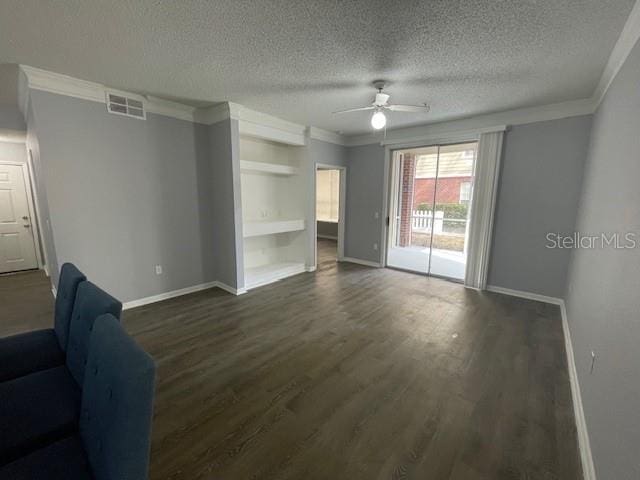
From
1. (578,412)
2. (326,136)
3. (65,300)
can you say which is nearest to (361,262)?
(326,136)

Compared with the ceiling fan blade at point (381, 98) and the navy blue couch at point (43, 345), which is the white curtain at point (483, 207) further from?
the navy blue couch at point (43, 345)

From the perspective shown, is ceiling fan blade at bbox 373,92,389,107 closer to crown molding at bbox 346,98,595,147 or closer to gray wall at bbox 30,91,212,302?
crown molding at bbox 346,98,595,147

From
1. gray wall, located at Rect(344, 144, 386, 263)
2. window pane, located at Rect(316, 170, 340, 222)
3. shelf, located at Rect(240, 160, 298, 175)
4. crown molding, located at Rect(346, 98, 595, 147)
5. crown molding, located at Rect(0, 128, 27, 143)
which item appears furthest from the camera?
window pane, located at Rect(316, 170, 340, 222)

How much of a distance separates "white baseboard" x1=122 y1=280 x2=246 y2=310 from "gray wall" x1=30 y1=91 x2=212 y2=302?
0.07 m

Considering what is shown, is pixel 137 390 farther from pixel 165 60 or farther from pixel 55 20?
pixel 165 60

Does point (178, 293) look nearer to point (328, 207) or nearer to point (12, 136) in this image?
point (12, 136)

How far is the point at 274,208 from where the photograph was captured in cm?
536

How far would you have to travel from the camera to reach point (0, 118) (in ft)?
13.3

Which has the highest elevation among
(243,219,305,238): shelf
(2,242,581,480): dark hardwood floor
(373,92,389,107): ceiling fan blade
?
(373,92,389,107): ceiling fan blade

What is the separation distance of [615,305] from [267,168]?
427cm

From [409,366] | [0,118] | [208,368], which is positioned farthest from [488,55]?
[0,118]

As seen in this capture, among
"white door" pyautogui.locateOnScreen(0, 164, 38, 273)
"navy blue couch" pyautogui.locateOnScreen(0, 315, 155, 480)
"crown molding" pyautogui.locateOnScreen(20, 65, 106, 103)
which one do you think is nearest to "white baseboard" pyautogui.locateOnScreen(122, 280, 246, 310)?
"crown molding" pyautogui.locateOnScreen(20, 65, 106, 103)

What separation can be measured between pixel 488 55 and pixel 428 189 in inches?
159

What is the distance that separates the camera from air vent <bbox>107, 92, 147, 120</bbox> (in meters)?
3.22
